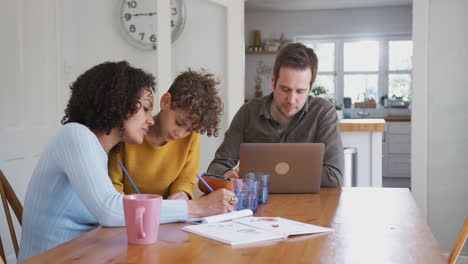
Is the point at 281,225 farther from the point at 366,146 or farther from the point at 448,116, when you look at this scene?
the point at 448,116

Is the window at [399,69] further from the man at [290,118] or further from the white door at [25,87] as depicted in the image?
the man at [290,118]

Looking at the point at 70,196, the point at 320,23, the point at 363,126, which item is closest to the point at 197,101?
the point at 70,196

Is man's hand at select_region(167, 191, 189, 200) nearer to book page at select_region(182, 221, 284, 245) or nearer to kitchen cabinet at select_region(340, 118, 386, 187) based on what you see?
book page at select_region(182, 221, 284, 245)

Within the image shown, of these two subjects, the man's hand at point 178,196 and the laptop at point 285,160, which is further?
the laptop at point 285,160

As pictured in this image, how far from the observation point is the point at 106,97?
1539mm

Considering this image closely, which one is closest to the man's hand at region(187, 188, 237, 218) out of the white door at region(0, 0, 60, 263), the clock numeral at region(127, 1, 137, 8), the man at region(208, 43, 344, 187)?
the man at region(208, 43, 344, 187)

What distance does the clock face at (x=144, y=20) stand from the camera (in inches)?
149

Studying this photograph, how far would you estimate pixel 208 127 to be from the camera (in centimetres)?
180

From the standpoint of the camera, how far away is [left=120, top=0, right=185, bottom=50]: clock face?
3.79 metres

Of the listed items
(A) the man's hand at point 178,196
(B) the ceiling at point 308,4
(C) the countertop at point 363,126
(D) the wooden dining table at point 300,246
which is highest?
(B) the ceiling at point 308,4

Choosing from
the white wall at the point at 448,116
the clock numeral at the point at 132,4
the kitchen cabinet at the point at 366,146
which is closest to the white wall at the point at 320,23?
the white wall at the point at 448,116

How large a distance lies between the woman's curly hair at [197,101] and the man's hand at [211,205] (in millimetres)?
318

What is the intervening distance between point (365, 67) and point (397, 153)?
1.51 m

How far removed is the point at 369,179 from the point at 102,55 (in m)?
2.00
